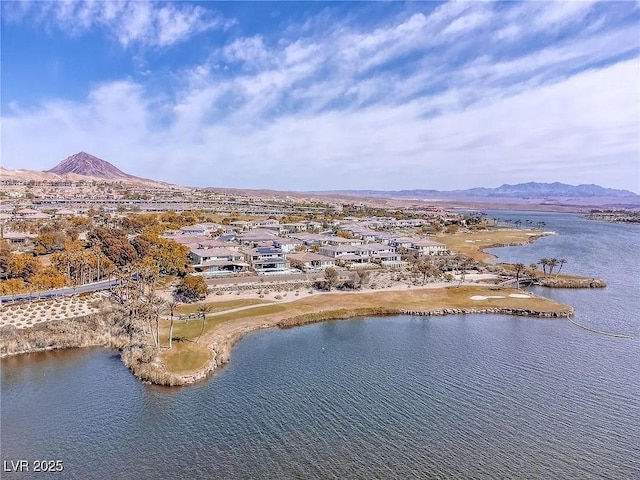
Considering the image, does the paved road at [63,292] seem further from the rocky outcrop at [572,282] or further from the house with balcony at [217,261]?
the rocky outcrop at [572,282]

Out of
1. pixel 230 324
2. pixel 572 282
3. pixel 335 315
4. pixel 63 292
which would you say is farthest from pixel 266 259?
pixel 572 282

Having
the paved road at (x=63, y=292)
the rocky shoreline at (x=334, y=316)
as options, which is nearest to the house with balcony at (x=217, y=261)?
the paved road at (x=63, y=292)

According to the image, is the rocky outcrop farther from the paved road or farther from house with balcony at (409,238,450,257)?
the paved road

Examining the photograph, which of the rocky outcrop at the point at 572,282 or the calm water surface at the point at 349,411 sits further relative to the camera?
the rocky outcrop at the point at 572,282

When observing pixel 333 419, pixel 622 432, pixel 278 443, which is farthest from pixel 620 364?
pixel 278 443

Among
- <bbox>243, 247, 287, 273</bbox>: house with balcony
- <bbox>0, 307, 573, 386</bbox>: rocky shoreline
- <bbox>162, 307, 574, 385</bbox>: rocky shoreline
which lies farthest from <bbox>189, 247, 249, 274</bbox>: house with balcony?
<bbox>0, 307, 573, 386</bbox>: rocky shoreline
